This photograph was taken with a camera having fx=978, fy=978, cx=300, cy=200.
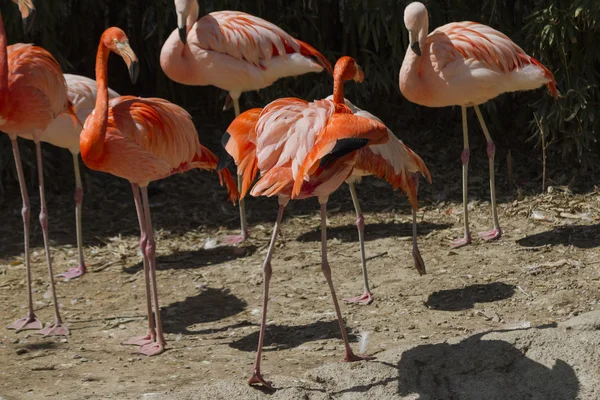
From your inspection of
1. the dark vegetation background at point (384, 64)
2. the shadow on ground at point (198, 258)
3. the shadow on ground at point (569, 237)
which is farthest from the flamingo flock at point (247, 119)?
the dark vegetation background at point (384, 64)

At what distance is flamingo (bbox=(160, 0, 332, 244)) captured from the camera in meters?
5.48

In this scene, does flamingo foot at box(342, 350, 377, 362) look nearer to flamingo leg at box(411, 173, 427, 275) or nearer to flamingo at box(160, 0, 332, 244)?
flamingo leg at box(411, 173, 427, 275)

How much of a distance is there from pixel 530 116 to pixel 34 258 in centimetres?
335

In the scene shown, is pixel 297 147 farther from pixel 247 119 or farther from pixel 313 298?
pixel 313 298

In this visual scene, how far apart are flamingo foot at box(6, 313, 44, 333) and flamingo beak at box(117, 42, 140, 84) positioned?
1.27 metres

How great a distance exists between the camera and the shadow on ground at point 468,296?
4453 millimetres

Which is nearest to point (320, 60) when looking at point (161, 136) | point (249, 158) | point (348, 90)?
point (348, 90)

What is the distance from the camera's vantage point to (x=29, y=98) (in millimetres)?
4469

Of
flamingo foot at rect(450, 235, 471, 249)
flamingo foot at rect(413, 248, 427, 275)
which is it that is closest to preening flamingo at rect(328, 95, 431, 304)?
flamingo foot at rect(413, 248, 427, 275)

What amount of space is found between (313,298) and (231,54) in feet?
5.20

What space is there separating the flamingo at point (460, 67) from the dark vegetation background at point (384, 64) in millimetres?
751

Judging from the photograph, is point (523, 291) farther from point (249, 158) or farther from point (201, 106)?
point (201, 106)

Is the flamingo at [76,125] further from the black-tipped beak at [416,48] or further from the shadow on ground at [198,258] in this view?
the black-tipped beak at [416,48]

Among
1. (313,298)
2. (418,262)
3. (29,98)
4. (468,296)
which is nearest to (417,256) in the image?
(418,262)
